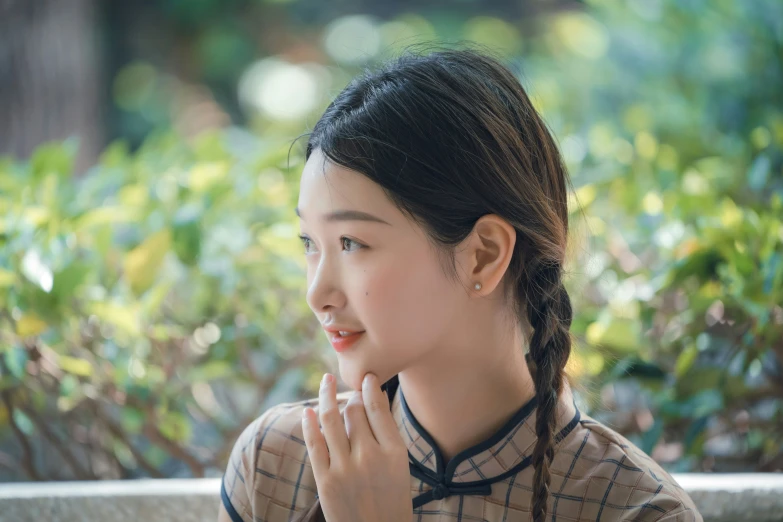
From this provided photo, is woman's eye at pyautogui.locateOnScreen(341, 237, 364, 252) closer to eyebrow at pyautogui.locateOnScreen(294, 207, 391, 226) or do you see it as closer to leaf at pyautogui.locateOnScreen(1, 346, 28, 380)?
eyebrow at pyautogui.locateOnScreen(294, 207, 391, 226)

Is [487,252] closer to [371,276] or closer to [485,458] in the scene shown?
[371,276]

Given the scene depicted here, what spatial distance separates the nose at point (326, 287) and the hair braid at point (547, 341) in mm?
266

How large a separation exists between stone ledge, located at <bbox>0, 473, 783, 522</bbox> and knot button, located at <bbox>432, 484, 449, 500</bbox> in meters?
0.43

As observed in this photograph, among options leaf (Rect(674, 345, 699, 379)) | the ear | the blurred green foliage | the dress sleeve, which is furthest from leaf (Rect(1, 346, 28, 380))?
leaf (Rect(674, 345, 699, 379))

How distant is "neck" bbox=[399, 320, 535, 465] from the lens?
1.05 metres

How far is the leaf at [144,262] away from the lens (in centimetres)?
147

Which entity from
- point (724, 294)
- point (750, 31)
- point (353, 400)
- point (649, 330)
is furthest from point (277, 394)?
point (750, 31)

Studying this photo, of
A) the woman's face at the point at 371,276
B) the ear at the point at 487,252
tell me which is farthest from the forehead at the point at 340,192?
the ear at the point at 487,252

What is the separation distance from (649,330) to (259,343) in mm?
804

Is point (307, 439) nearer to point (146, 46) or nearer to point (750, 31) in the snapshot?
point (750, 31)

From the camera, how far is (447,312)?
0.99 m

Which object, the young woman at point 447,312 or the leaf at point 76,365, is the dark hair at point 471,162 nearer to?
the young woman at point 447,312

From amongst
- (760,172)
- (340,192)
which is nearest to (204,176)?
(340,192)

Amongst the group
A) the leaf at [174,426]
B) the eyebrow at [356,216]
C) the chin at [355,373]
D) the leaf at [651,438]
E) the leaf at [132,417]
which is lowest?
the leaf at [651,438]
